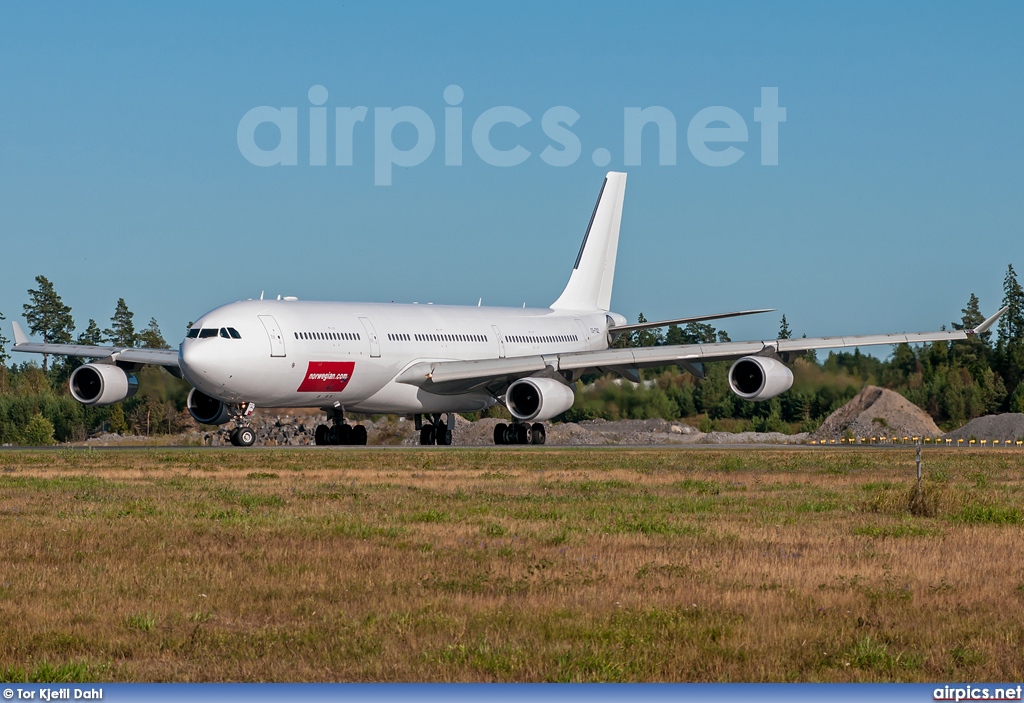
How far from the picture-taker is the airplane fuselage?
4006 centimetres

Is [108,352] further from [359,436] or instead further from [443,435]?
[443,435]

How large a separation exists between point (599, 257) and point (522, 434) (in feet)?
47.4

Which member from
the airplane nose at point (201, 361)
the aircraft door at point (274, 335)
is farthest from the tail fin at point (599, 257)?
the airplane nose at point (201, 361)

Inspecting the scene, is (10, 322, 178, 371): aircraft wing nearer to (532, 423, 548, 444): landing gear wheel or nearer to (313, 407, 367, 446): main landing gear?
(313, 407, 367, 446): main landing gear

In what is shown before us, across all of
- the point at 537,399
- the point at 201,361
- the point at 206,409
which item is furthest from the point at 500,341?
the point at 201,361

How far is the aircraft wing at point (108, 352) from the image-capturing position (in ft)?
148

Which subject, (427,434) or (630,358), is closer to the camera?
(630,358)

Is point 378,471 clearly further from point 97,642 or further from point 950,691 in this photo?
point 950,691

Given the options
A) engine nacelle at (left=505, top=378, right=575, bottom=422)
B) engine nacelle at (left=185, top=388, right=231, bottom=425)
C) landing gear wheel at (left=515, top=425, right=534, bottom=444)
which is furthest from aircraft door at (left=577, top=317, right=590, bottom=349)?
engine nacelle at (left=185, top=388, right=231, bottom=425)

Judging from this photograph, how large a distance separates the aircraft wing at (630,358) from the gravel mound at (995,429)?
11033mm

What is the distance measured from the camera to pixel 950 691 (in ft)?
25.1

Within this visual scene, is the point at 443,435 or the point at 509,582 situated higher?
the point at 443,435

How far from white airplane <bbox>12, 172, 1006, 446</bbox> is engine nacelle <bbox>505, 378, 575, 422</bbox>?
44 millimetres

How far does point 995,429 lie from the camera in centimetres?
5634
